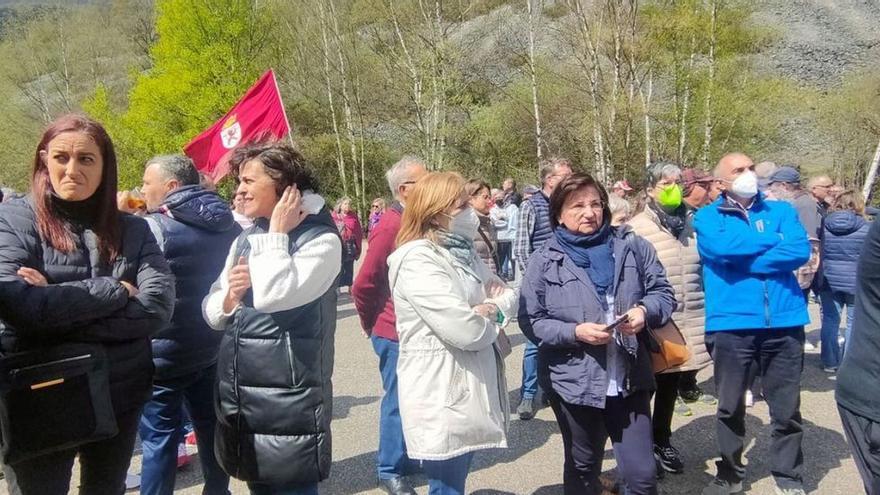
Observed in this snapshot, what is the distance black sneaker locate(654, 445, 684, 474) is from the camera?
3.68 m

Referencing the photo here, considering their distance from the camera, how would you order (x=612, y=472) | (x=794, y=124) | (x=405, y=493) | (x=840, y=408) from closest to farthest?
(x=840, y=408), (x=405, y=493), (x=612, y=472), (x=794, y=124)

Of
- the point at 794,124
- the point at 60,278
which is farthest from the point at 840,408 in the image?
the point at 794,124

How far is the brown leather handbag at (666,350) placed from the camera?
2.96 meters

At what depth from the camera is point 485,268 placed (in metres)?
2.92

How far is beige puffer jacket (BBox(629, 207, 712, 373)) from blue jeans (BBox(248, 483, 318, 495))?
104 inches

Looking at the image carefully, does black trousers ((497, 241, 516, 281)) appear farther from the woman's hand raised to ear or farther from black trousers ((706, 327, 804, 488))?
the woman's hand raised to ear

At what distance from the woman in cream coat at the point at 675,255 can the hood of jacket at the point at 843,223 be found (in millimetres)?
2515

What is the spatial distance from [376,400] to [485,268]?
2814 mm

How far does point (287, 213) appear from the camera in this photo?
227cm

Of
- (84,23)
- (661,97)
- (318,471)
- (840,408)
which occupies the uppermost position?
(84,23)

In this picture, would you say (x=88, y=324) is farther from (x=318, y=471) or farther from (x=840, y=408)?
(x=840, y=408)

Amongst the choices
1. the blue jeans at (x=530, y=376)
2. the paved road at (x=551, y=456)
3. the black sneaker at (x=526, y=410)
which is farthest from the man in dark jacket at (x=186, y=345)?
the blue jeans at (x=530, y=376)

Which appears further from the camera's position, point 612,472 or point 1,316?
point 612,472

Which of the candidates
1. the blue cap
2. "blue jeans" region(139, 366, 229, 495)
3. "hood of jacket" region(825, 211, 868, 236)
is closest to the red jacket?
"blue jeans" region(139, 366, 229, 495)
